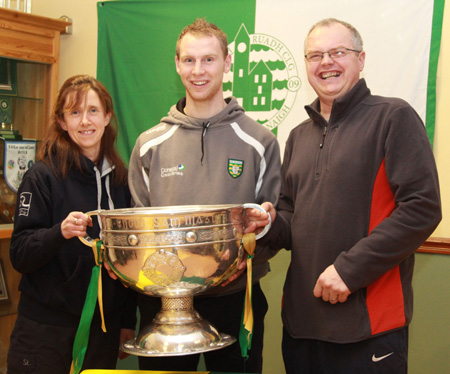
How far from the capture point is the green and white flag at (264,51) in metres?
2.45

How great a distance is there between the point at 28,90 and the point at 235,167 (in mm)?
1926

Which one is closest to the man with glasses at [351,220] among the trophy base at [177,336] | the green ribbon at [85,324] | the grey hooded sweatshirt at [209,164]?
the grey hooded sweatshirt at [209,164]

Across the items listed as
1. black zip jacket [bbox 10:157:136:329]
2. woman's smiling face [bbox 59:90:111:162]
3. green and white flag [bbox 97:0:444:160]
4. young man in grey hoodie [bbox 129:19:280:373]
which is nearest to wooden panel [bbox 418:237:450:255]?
green and white flag [bbox 97:0:444:160]

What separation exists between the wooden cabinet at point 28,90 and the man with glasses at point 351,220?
1960mm

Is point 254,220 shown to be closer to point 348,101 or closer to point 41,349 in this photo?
point 348,101

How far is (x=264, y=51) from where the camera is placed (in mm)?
2799

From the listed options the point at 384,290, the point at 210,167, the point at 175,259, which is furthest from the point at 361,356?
the point at 210,167

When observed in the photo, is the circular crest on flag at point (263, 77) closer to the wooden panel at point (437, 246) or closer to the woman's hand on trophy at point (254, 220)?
the wooden panel at point (437, 246)

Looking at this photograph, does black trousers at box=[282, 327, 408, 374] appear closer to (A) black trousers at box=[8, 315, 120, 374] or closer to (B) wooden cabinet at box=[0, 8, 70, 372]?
(A) black trousers at box=[8, 315, 120, 374]

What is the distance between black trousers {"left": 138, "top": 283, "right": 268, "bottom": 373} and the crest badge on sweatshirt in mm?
Result: 382

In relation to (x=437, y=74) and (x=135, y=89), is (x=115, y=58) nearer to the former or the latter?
(x=135, y=89)

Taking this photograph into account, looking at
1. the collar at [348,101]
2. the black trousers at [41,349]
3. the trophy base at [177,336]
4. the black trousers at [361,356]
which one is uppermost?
the collar at [348,101]

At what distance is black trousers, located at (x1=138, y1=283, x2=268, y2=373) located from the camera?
1724mm

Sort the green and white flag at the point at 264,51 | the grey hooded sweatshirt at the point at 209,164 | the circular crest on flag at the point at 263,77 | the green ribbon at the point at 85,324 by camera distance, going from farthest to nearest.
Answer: the circular crest on flag at the point at 263,77, the green and white flag at the point at 264,51, the grey hooded sweatshirt at the point at 209,164, the green ribbon at the point at 85,324
